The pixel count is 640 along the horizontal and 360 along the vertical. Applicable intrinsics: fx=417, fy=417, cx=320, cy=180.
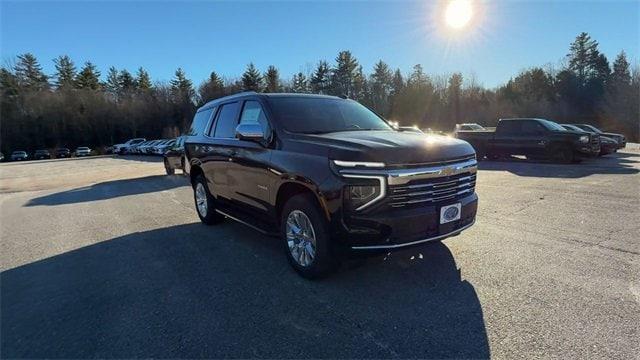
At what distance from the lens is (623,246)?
16.9 feet

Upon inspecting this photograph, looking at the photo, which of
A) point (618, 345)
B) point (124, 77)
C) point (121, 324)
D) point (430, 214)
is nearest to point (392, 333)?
point (430, 214)

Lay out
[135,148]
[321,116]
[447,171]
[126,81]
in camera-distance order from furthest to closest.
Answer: [126,81]
[135,148]
[321,116]
[447,171]

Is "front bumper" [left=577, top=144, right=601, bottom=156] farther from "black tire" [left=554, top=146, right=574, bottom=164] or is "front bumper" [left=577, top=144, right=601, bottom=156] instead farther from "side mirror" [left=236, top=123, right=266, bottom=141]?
"side mirror" [left=236, top=123, right=266, bottom=141]

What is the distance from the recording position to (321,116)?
17.2ft

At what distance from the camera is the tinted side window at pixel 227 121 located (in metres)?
5.98

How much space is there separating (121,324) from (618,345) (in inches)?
154

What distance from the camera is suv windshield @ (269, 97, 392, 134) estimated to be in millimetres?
4938

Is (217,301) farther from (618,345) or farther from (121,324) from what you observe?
(618,345)

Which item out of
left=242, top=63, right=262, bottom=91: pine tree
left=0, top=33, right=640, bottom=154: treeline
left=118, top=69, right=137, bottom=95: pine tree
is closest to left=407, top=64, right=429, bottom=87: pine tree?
left=0, top=33, right=640, bottom=154: treeline

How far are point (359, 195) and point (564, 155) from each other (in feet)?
48.8

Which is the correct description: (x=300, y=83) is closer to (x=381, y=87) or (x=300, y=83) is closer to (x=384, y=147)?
(x=381, y=87)

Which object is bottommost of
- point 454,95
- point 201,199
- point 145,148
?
point 145,148

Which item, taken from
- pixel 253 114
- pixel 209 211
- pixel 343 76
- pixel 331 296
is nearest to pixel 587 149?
pixel 209 211

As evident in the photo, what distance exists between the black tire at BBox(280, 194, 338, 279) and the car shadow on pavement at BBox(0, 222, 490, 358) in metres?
0.16
